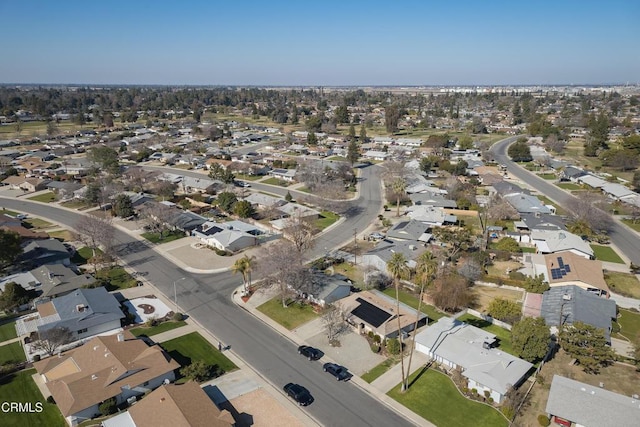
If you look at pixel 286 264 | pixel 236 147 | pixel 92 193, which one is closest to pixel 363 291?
pixel 286 264

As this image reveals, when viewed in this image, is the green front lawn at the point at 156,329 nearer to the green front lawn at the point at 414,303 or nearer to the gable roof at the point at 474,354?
the green front lawn at the point at 414,303

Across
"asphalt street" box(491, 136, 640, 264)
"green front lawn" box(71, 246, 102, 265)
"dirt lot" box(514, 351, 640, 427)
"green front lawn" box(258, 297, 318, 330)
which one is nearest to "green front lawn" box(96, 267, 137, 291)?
"green front lawn" box(71, 246, 102, 265)

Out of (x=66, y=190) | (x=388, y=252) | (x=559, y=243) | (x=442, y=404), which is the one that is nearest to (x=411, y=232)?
(x=388, y=252)

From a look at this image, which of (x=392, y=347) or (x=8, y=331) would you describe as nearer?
(x=392, y=347)

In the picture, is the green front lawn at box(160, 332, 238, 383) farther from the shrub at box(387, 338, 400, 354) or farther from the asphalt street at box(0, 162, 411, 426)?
the shrub at box(387, 338, 400, 354)

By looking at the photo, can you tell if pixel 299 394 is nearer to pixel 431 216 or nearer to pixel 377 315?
pixel 377 315
